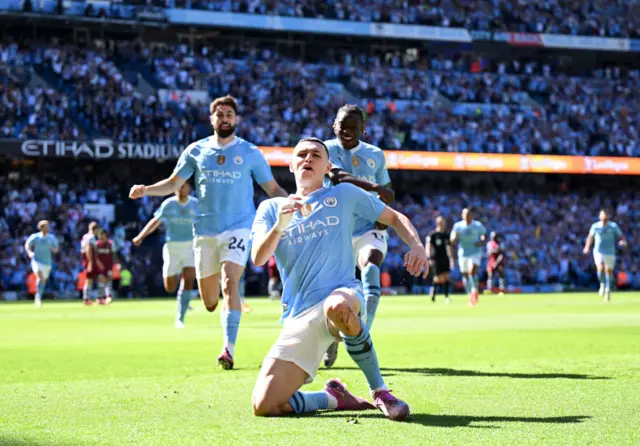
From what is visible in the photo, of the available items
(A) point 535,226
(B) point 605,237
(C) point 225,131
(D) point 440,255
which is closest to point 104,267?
(D) point 440,255

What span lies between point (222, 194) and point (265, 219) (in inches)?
191

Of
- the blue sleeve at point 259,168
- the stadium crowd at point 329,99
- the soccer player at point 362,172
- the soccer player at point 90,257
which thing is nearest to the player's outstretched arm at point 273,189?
the blue sleeve at point 259,168

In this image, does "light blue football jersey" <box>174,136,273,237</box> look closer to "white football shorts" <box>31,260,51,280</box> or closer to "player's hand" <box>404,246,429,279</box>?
"player's hand" <box>404,246,429,279</box>

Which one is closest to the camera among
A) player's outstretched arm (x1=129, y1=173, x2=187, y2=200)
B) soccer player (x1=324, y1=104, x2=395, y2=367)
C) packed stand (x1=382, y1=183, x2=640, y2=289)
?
soccer player (x1=324, y1=104, x2=395, y2=367)

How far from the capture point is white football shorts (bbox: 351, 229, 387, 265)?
1148 centimetres

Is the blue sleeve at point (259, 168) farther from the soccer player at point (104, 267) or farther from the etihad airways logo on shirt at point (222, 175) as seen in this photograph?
the soccer player at point (104, 267)

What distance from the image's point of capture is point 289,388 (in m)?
7.33

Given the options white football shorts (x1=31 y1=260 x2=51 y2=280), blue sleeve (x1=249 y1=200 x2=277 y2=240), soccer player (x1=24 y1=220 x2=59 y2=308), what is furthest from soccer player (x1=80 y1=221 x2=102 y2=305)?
blue sleeve (x1=249 y1=200 x2=277 y2=240)

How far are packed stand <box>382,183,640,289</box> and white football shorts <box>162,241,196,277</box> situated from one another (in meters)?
28.4

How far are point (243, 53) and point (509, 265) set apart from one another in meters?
16.7

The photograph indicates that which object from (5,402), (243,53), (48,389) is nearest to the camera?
(5,402)

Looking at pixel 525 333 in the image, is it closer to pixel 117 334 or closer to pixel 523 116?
pixel 117 334

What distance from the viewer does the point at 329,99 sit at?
53.3m

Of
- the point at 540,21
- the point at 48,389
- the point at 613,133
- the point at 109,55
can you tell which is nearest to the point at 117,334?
the point at 48,389
